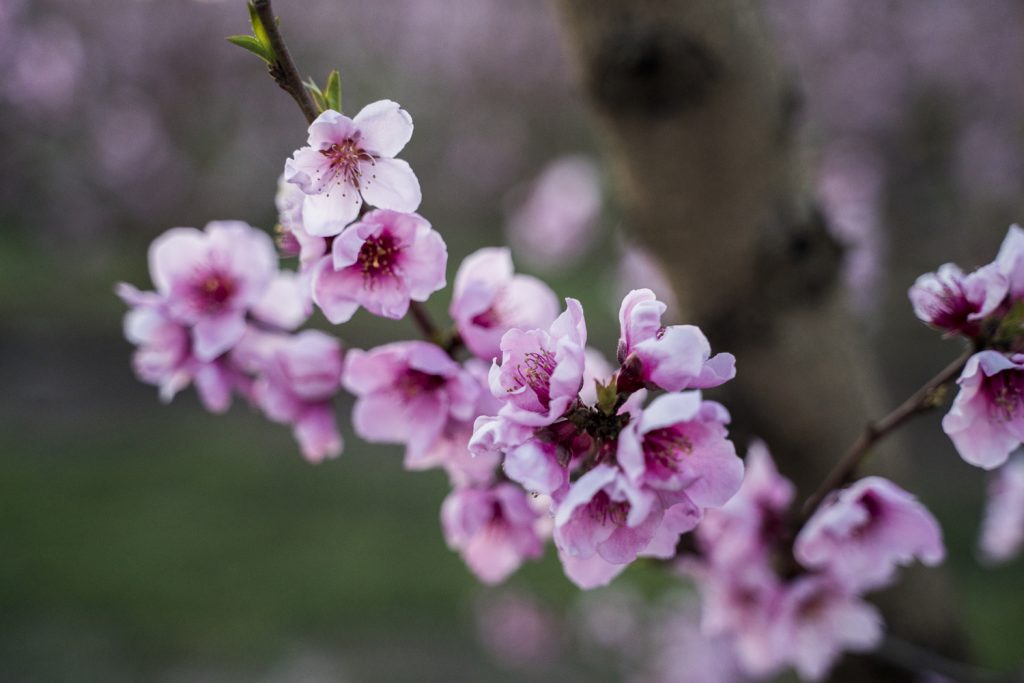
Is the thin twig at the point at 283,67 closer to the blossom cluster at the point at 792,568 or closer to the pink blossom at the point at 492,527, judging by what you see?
the pink blossom at the point at 492,527

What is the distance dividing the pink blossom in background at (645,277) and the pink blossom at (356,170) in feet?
0.67

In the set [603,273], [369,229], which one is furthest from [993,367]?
[603,273]

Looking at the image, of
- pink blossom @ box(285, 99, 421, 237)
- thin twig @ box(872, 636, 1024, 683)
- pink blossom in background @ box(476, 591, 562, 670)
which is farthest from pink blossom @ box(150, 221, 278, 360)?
pink blossom in background @ box(476, 591, 562, 670)

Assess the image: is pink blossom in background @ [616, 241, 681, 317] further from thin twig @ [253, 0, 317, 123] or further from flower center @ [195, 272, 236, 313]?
flower center @ [195, 272, 236, 313]

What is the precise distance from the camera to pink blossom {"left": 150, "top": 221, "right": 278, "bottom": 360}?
0.80m

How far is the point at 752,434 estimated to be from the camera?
3.31 feet

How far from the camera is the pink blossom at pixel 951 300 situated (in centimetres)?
59

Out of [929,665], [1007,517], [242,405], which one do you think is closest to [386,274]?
[929,665]

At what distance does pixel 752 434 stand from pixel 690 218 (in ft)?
0.90

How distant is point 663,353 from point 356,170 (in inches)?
9.5

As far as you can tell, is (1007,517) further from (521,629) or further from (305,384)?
A: (521,629)

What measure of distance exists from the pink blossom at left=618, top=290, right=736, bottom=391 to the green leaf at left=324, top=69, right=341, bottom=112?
0.26 meters

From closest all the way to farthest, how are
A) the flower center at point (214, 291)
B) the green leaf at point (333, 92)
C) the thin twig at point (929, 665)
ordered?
the green leaf at point (333, 92) < the flower center at point (214, 291) < the thin twig at point (929, 665)

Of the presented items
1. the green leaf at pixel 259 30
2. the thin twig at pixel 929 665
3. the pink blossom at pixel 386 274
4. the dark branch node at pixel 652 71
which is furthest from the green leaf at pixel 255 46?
the thin twig at pixel 929 665
